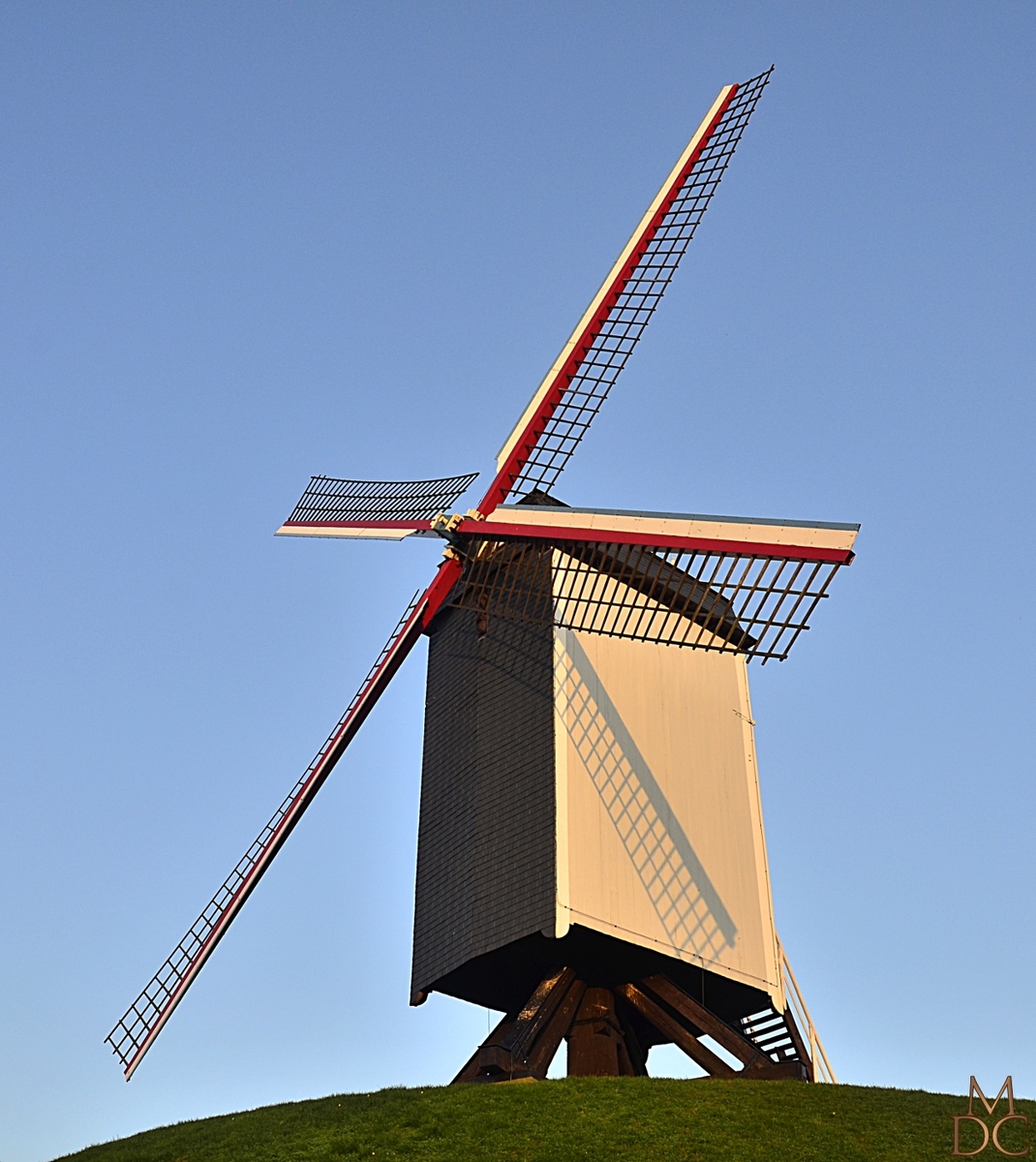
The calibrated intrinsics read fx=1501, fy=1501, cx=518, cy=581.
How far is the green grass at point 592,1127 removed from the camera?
16438 mm

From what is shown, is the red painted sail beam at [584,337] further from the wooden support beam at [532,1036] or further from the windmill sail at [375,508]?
the wooden support beam at [532,1036]

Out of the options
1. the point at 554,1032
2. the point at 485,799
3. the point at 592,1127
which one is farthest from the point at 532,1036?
the point at 485,799

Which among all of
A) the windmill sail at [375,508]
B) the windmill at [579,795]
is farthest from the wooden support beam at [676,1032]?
the windmill sail at [375,508]

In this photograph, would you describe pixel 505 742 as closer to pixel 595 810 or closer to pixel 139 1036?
pixel 595 810

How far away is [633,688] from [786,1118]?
6.96m

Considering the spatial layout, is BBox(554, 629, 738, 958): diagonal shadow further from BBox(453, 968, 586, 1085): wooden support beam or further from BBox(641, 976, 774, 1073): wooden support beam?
BBox(453, 968, 586, 1085): wooden support beam

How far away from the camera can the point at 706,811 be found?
2217 centimetres

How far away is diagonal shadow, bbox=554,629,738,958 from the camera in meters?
21.0

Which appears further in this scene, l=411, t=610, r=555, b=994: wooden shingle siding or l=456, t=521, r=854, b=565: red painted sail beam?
l=411, t=610, r=555, b=994: wooden shingle siding

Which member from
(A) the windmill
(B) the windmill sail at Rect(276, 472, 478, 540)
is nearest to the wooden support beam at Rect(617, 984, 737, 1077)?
(A) the windmill

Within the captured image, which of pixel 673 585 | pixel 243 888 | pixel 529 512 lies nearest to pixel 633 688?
pixel 673 585

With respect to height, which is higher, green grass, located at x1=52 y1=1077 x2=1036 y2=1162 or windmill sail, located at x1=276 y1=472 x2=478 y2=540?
windmill sail, located at x1=276 y1=472 x2=478 y2=540

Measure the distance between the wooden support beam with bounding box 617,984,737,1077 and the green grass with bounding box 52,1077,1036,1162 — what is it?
99cm

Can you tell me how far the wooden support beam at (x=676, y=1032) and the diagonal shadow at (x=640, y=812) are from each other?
106 centimetres
